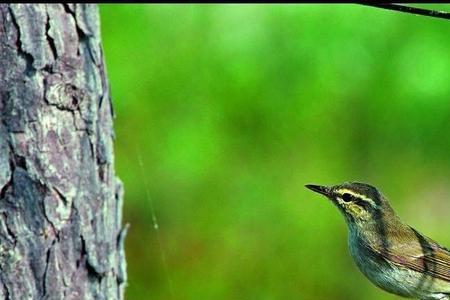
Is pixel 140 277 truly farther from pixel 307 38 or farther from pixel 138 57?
pixel 307 38

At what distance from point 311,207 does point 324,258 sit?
30 centimetres

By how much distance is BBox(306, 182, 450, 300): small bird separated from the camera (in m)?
3.13

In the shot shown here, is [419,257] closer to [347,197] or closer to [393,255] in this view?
[393,255]

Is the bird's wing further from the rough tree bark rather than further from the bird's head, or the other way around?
the rough tree bark

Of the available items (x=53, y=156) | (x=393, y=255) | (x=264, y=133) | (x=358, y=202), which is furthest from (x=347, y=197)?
(x=264, y=133)

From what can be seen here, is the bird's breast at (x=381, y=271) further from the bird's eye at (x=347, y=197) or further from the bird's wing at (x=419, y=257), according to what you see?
the bird's eye at (x=347, y=197)

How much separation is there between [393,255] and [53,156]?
1213mm

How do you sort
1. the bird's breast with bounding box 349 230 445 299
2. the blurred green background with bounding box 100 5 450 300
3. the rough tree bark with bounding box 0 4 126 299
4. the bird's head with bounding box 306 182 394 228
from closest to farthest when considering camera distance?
the bird's head with bounding box 306 182 394 228, the bird's breast with bounding box 349 230 445 299, the rough tree bark with bounding box 0 4 126 299, the blurred green background with bounding box 100 5 450 300

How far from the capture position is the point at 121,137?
5.85m

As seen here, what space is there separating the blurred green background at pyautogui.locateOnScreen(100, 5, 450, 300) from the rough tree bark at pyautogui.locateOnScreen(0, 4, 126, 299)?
1.97 m

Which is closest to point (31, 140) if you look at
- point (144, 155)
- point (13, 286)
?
point (13, 286)

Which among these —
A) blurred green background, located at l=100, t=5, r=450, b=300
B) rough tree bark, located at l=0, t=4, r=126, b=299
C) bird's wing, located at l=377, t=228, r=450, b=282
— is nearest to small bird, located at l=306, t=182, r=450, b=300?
bird's wing, located at l=377, t=228, r=450, b=282

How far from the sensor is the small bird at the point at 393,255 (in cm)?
313

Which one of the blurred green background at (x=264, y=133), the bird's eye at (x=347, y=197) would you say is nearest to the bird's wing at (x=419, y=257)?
the bird's eye at (x=347, y=197)
